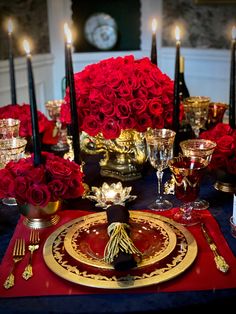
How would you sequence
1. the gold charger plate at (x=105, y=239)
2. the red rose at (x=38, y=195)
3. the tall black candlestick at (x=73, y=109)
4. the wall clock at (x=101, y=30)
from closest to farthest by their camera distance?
the gold charger plate at (x=105, y=239) < the red rose at (x=38, y=195) < the tall black candlestick at (x=73, y=109) < the wall clock at (x=101, y=30)

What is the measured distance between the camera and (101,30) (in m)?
3.64

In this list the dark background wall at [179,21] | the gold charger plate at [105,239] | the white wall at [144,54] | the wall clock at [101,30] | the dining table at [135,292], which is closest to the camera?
the dining table at [135,292]

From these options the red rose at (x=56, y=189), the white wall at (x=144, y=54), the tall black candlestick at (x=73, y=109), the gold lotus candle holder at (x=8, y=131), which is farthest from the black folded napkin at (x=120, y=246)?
the white wall at (x=144, y=54)

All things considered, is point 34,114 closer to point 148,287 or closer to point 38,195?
point 38,195

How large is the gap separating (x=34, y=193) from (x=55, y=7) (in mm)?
2820

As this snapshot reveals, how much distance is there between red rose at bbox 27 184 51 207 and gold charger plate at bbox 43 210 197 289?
3.4 inches

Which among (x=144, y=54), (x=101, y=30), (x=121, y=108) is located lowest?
(x=121, y=108)

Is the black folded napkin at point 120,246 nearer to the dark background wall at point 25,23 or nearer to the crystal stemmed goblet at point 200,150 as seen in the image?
the crystal stemmed goblet at point 200,150

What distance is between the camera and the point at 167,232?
96 centimetres

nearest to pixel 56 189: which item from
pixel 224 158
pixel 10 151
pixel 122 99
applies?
pixel 10 151

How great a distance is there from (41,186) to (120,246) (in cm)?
25

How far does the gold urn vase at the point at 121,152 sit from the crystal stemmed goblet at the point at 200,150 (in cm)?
17

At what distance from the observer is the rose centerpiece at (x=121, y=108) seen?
4.00 feet

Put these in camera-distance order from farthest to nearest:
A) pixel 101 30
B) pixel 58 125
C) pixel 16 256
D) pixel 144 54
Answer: pixel 144 54 < pixel 101 30 < pixel 58 125 < pixel 16 256
